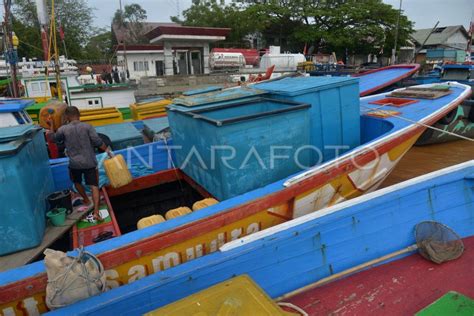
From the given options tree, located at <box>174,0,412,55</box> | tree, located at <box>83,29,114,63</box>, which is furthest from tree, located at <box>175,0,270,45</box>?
tree, located at <box>83,29,114,63</box>

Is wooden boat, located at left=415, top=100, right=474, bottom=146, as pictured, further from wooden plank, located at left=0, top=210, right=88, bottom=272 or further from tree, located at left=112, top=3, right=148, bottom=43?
tree, located at left=112, top=3, right=148, bottom=43

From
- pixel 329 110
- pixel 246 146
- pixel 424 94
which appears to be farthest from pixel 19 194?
pixel 424 94

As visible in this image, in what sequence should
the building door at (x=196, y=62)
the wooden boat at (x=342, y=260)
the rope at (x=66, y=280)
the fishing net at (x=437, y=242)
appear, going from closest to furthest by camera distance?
the rope at (x=66, y=280), the wooden boat at (x=342, y=260), the fishing net at (x=437, y=242), the building door at (x=196, y=62)

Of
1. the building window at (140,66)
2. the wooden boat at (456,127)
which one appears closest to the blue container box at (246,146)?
the wooden boat at (456,127)

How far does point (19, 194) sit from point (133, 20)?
62.0 meters

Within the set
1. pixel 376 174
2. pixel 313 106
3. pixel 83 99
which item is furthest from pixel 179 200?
pixel 83 99

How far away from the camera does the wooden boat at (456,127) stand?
714cm

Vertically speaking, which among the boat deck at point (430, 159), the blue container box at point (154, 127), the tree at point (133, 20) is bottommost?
the boat deck at point (430, 159)

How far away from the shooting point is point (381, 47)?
31812 millimetres

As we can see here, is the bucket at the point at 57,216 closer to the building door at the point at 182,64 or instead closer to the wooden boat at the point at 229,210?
the wooden boat at the point at 229,210

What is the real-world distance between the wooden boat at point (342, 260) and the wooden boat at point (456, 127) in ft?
14.6

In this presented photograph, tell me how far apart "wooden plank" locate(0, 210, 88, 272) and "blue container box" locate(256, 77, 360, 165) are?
282cm

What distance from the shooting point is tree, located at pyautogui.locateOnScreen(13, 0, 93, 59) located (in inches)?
1325

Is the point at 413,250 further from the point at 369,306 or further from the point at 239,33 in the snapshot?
the point at 239,33
